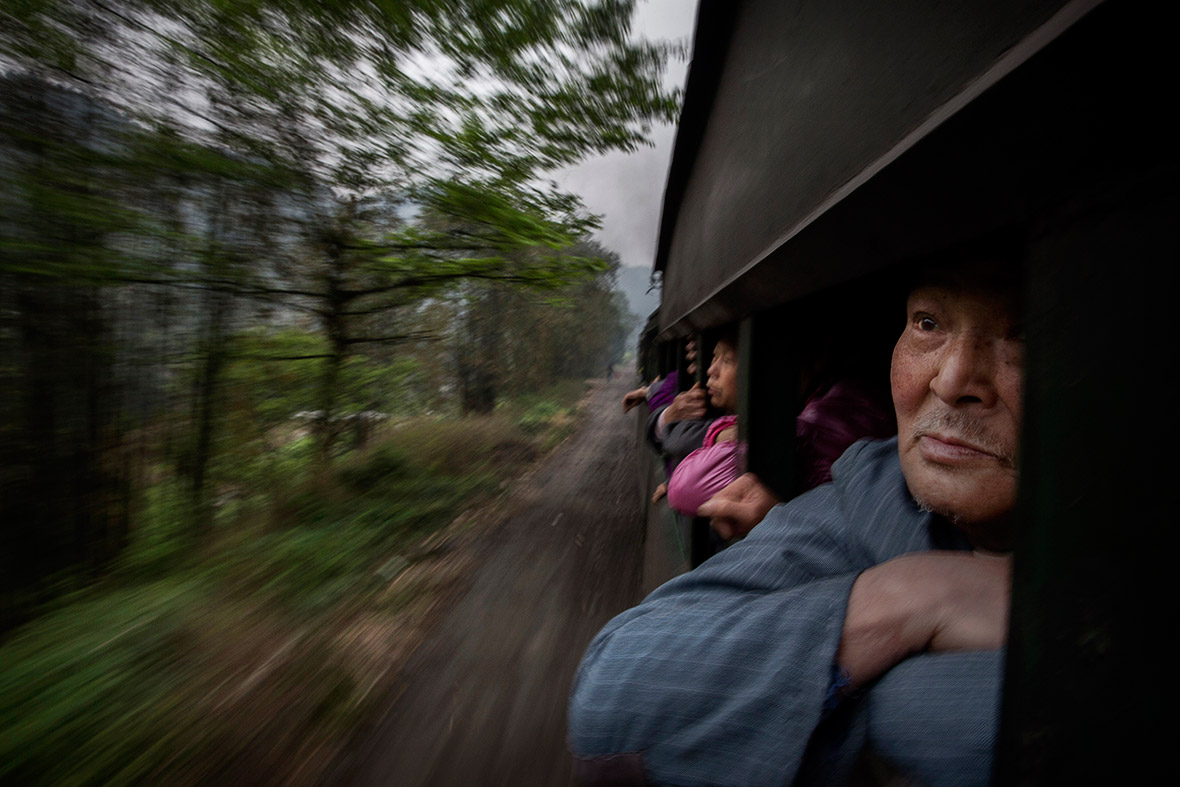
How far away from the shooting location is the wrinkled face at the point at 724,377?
2.31 m

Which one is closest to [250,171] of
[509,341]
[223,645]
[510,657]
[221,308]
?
[221,308]

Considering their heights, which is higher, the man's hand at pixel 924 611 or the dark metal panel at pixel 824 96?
the dark metal panel at pixel 824 96

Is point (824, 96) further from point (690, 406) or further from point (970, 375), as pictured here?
point (690, 406)

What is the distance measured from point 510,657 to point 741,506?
98.1 inches

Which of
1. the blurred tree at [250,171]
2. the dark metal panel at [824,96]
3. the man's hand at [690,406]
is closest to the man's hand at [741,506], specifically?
the dark metal panel at [824,96]

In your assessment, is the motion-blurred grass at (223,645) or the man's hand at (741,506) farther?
the motion-blurred grass at (223,645)

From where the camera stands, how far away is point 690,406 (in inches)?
103

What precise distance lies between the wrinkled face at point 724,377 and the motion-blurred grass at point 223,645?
2.60 meters

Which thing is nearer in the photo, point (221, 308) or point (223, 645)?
point (223, 645)

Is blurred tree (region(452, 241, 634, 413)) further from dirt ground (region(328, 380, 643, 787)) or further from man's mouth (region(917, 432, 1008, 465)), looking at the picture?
man's mouth (region(917, 432, 1008, 465))

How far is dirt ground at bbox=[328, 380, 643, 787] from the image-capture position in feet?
7.56

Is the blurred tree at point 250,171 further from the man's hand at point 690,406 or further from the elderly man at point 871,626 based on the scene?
the elderly man at point 871,626

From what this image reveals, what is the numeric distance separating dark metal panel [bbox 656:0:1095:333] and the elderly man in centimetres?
26

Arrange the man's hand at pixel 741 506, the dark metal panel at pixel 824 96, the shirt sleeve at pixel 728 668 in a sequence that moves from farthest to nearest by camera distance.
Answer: the man's hand at pixel 741 506
the shirt sleeve at pixel 728 668
the dark metal panel at pixel 824 96
